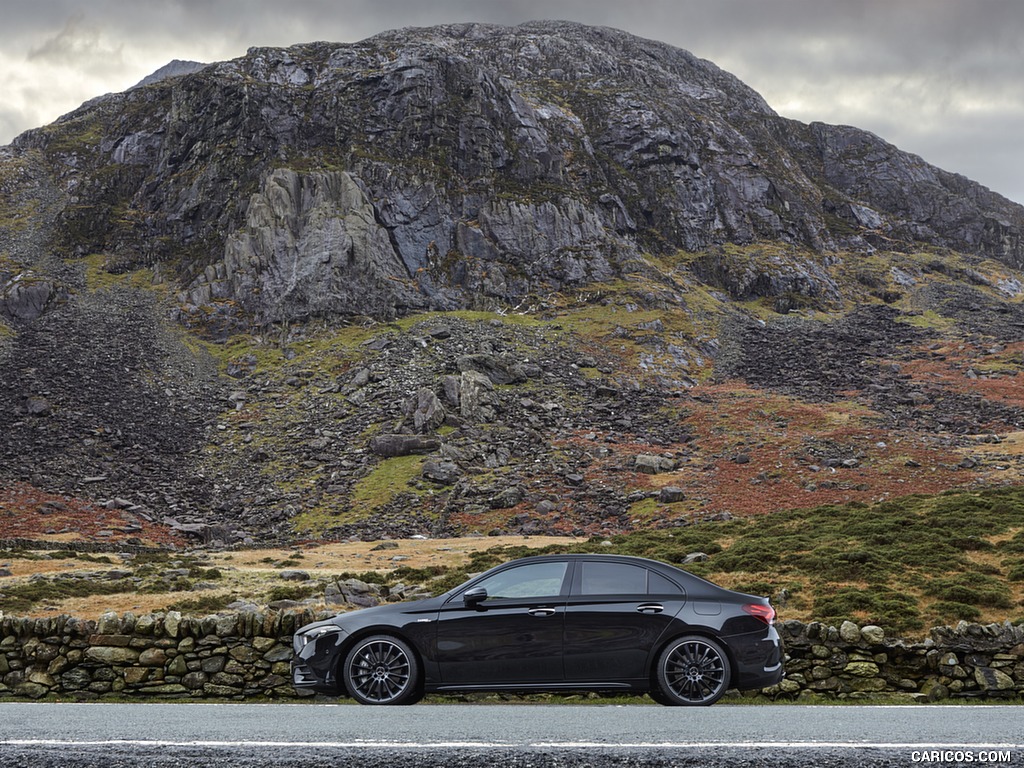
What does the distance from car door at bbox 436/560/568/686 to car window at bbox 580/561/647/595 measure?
365 millimetres

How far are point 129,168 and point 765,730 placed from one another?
126715 mm

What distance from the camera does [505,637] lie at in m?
10.6

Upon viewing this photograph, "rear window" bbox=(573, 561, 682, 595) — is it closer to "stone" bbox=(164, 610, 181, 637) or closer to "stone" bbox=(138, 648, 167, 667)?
"stone" bbox=(164, 610, 181, 637)

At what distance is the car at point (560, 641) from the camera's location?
1049 cm

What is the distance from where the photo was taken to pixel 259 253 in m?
95.1

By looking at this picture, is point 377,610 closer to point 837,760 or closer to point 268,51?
point 837,760

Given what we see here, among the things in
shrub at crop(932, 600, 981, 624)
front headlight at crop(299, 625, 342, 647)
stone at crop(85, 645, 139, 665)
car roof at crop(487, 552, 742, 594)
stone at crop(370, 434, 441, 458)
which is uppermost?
stone at crop(370, 434, 441, 458)

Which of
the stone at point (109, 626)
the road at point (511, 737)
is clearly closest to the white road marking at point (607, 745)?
the road at point (511, 737)

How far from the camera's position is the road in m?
6.87

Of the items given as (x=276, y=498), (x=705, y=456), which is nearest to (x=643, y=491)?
(x=705, y=456)

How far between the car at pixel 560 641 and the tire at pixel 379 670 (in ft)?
0.04

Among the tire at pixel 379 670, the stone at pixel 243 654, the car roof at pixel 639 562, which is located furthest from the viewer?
the stone at pixel 243 654

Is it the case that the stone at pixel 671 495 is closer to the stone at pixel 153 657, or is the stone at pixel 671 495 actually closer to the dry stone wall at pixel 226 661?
the dry stone wall at pixel 226 661

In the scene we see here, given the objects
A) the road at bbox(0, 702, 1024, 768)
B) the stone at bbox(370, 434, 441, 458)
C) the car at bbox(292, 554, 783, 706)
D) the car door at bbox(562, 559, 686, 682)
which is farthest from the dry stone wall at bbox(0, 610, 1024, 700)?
the stone at bbox(370, 434, 441, 458)
